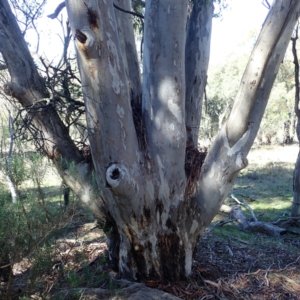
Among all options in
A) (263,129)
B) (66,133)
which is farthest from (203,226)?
(263,129)

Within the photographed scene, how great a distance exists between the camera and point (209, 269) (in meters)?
4.55

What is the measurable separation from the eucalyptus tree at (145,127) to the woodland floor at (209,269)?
0.33 m

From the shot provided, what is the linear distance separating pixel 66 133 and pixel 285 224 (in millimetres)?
6067

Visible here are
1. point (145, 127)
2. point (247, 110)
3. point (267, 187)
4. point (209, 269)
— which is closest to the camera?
point (247, 110)

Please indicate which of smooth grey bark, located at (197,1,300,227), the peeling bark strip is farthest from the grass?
the peeling bark strip

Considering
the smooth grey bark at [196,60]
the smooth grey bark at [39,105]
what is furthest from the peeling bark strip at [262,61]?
the smooth grey bark at [39,105]

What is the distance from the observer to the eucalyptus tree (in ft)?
10.2

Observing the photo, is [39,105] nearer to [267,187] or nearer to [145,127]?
[145,127]

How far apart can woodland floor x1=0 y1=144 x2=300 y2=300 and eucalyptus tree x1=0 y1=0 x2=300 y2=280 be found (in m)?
0.33

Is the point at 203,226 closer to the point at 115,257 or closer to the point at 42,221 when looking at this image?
the point at 115,257

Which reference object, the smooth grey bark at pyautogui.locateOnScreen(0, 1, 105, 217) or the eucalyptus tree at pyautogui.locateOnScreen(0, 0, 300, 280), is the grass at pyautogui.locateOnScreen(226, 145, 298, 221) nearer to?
the eucalyptus tree at pyautogui.locateOnScreen(0, 0, 300, 280)

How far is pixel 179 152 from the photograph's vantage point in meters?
3.60

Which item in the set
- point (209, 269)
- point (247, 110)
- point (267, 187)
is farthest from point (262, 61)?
point (267, 187)

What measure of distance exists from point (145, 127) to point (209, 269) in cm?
202
